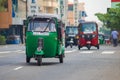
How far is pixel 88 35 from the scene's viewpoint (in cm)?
Answer: 4928

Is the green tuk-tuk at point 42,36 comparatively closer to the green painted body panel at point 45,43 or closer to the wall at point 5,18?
the green painted body panel at point 45,43

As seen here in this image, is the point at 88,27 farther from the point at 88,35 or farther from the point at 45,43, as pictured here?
the point at 45,43

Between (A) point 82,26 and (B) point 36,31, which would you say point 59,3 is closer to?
(A) point 82,26

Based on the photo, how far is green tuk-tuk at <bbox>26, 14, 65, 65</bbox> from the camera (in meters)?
24.8

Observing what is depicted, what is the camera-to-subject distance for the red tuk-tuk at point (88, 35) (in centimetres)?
4862

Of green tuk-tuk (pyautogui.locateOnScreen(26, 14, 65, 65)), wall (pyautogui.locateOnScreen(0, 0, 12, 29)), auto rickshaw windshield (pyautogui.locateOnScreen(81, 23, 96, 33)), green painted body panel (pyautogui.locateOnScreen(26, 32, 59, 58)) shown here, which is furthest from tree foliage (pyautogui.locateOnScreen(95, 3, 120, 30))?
green painted body panel (pyautogui.locateOnScreen(26, 32, 59, 58))

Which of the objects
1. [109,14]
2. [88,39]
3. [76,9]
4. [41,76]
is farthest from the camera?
[76,9]

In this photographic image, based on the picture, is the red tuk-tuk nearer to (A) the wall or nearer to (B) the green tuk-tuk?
(B) the green tuk-tuk

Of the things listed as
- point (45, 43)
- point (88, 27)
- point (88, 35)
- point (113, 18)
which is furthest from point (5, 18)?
point (45, 43)

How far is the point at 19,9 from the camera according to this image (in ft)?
362

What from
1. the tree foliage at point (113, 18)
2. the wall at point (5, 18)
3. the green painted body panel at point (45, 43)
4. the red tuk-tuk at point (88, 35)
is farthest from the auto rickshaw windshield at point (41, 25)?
the wall at point (5, 18)

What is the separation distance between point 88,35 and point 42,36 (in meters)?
24.6

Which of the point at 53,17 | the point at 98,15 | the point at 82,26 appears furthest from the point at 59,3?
the point at 53,17

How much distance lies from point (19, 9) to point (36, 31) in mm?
85818
